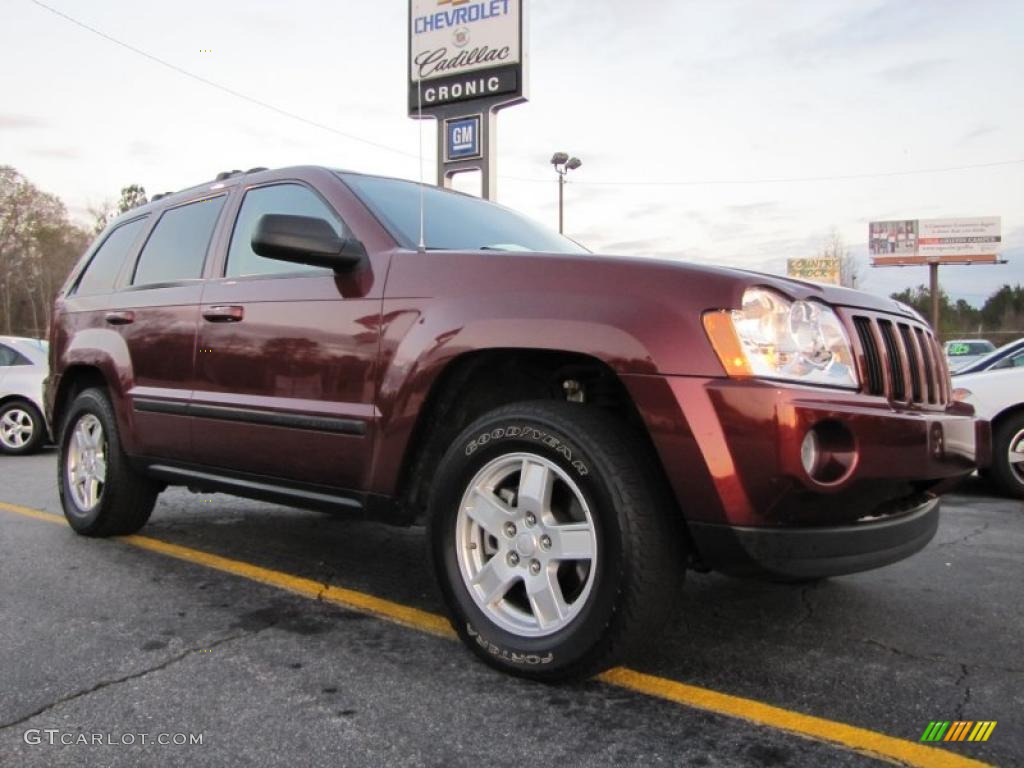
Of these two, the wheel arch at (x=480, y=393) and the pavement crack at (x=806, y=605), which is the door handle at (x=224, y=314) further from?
the pavement crack at (x=806, y=605)

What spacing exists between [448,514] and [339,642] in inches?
24.3

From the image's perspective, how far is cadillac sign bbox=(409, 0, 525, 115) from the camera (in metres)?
12.6

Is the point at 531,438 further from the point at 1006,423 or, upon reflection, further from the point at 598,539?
the point at 1006,423

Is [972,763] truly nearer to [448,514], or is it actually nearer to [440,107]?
[448,514]

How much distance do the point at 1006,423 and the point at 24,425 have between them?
31.1 feet

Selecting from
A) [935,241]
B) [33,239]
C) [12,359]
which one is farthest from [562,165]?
[33,239]

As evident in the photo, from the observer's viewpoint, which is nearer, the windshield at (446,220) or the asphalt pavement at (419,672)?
the asphalt pavement at (419,672)

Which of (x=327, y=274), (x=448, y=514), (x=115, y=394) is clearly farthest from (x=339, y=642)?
(x=115, y=394)

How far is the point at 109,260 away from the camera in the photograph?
15.7ft

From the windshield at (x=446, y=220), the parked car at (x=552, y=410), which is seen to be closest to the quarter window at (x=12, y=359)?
the parked car at (x=552, y=410)

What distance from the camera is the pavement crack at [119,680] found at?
2279mm

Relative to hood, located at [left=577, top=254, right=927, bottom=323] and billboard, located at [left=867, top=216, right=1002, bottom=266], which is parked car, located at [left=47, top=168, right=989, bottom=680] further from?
billboard, located at [left=867, top=216, right=1002, bottom=266]

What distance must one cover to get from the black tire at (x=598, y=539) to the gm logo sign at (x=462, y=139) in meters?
11.1

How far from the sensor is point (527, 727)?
87.3 inches
